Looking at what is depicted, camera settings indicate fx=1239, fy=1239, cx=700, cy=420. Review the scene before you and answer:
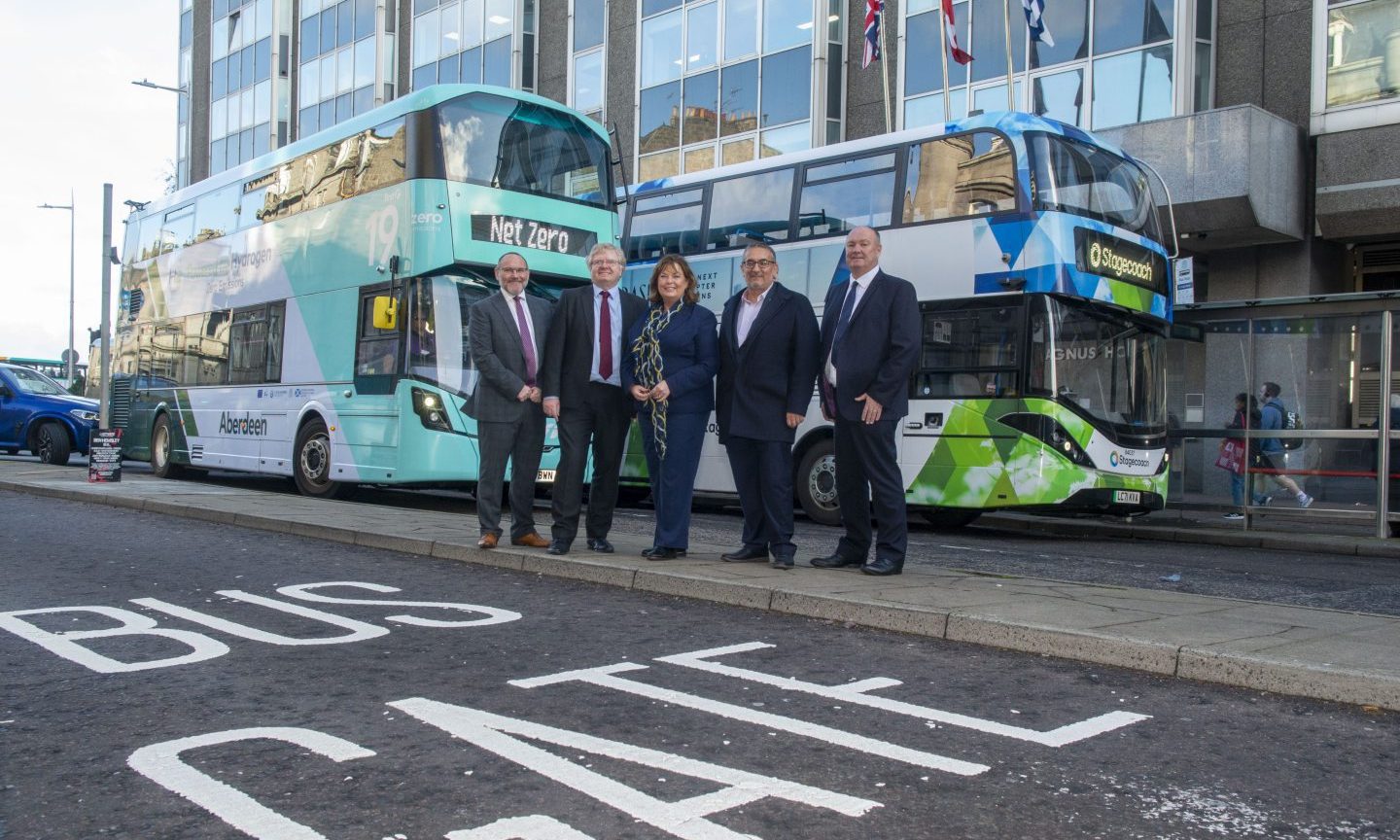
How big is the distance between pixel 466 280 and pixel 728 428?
19.1ft

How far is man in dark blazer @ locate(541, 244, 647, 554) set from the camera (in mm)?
7652

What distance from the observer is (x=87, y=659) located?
4.74 metres

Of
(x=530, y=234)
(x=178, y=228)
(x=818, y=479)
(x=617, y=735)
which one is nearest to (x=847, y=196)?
(x=818, y=479)

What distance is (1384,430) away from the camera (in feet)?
43.1

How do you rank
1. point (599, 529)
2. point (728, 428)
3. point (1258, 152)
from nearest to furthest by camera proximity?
1. point (728, 428)
2. point (599, 529)
3. point (1258, 152)

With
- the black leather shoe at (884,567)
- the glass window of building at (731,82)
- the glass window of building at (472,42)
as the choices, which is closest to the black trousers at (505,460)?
the black leather shoe at (884,567)

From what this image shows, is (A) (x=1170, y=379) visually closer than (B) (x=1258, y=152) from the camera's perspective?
Yes

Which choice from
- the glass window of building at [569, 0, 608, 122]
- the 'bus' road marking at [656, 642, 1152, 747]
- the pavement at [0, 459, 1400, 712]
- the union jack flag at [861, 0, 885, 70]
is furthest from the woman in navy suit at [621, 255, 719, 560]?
the glass window of building at [569, 0, 608, 122]

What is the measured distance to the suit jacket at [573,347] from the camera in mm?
7641

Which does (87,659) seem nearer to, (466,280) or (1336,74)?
(466,280)

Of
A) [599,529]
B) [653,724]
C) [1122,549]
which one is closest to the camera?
[653,724]

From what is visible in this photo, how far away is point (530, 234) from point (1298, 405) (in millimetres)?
8690

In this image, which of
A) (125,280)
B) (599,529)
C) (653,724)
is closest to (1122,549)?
(599,529)

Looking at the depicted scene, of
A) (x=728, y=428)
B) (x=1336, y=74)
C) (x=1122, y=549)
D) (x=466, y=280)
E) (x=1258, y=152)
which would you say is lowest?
(x=1122, y=549)
